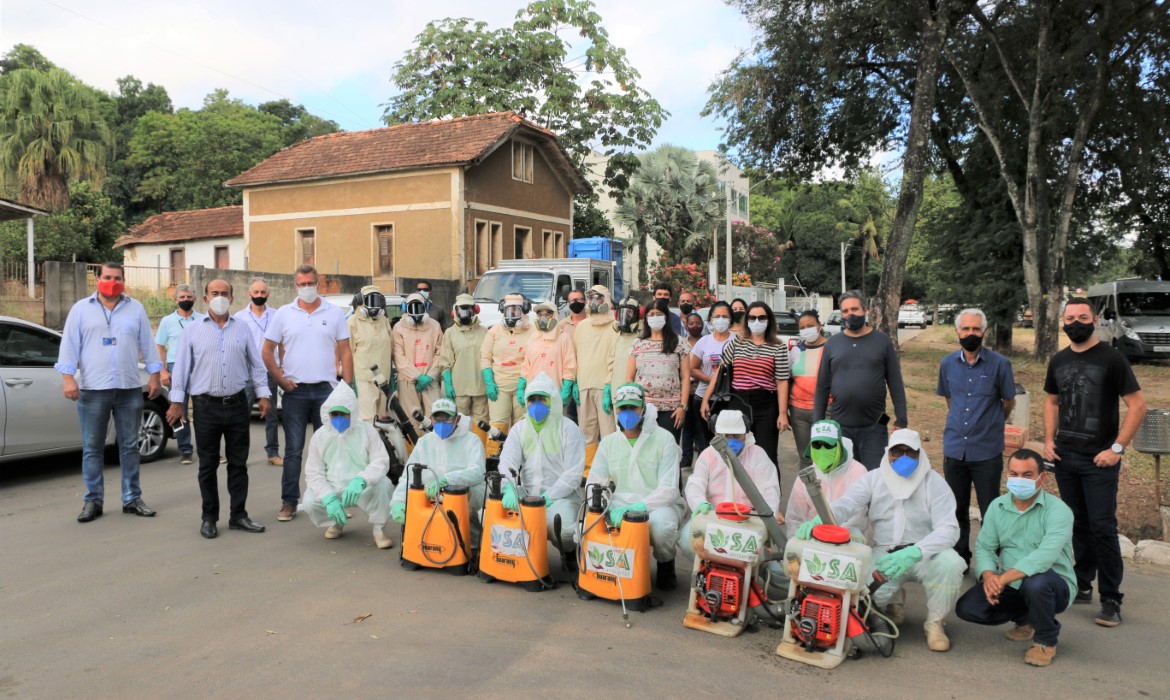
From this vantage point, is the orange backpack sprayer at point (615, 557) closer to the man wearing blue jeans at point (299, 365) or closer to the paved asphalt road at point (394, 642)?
the paved asphalt road at point (394, 642)

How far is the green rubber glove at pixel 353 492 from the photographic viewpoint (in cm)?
646

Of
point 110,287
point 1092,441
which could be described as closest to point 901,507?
point 1092,441

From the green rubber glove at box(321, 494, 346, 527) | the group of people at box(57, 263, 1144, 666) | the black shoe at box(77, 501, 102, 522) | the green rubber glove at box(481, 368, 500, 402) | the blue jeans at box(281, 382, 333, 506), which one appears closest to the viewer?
the group of people at box(57, 263, 1144, 666)

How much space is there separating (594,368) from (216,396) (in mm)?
3595

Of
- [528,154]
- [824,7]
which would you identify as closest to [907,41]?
[824,7]

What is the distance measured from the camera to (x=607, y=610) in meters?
5.34

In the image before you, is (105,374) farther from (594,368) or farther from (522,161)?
(522,161)

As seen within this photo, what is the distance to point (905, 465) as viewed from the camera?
5.19 meters

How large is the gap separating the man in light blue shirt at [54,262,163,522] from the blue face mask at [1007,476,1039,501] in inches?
266

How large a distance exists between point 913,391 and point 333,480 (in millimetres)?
13898

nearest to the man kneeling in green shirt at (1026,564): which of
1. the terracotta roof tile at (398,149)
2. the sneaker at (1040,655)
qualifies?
the sneaker at (1040,655)

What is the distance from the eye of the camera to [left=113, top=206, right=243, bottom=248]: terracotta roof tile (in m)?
34.9

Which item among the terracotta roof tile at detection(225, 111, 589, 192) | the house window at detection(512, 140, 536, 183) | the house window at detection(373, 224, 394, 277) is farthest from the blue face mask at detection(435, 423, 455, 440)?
the house window at detection(512, 140, 536, 183)

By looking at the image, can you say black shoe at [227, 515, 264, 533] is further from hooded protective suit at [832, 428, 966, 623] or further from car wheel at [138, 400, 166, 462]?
hooded protective suit at [832, 428, 966, 623]
